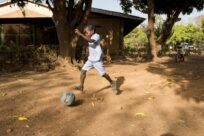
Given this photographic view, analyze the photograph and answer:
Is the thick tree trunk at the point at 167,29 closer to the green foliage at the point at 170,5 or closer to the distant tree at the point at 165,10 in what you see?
the distant tree at the point at 165,10

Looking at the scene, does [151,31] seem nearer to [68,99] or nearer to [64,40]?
[64,40]

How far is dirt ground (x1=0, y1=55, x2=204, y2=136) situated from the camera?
5.36 metres

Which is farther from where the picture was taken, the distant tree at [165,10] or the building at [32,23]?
the building at [32,23]

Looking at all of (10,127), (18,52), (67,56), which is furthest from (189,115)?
(18,52)

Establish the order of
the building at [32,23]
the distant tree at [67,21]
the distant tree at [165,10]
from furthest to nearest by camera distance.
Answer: the building at [32,23] → the distant tree at [165,10] → the distant tree at [67,21]

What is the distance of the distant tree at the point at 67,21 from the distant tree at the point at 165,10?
611cm

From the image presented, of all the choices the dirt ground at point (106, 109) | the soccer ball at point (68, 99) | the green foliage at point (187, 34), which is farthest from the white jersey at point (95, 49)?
the green foliage at point (187, 34)

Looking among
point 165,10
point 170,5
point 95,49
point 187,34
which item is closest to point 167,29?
point 170,5

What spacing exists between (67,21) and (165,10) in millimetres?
11283

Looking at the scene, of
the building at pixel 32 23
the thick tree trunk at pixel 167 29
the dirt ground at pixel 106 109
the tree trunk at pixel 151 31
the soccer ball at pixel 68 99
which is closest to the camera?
the dirt ground at pixel 106 109

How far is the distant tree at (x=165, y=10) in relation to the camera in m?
18.2

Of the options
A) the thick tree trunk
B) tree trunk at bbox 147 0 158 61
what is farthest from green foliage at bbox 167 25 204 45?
tree trunk at bbox 147 0 158 61

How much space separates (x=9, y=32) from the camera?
1986 centimetres

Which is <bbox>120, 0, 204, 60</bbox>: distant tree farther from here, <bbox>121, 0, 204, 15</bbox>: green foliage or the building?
the building
